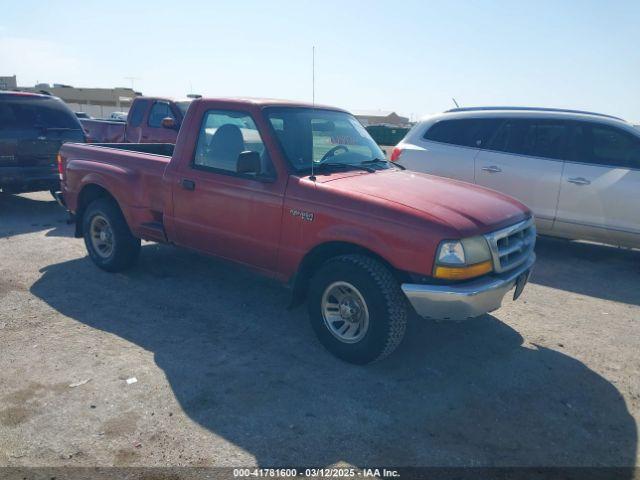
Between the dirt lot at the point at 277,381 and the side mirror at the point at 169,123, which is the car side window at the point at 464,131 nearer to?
the dirt lot at the point at 277,381

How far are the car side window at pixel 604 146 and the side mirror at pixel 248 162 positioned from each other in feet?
15.8

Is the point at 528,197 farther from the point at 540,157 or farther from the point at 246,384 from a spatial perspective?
the point at 246,384

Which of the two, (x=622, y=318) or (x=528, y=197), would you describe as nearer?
(x=622, y=318)

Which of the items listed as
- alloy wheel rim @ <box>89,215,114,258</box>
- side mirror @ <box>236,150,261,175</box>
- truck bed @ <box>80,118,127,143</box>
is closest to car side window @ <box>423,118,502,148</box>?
side mirror @ <box>236,150,261,175</box>

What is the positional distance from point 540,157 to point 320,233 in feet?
14.7

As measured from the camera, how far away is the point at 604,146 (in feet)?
22.0

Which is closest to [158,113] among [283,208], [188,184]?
[188,184]

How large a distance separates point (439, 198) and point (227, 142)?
2009mm

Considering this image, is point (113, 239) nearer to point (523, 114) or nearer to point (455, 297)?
point (455, 297)

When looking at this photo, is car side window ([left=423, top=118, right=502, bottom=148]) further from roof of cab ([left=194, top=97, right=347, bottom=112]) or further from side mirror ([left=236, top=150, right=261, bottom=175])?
side mirror ([left=236, top=150, right=261, bottom=175])

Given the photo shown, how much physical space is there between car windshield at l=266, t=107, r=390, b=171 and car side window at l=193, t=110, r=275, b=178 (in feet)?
0.68

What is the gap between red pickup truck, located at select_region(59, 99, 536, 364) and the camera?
3570 mm

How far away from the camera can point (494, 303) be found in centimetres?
371

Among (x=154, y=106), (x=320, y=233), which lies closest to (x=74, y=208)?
(x=320, y=233)
